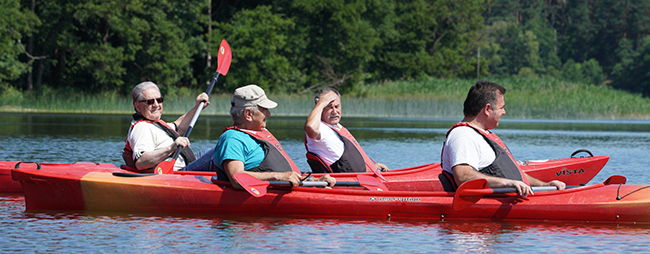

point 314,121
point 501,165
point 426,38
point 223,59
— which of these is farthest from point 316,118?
point 426,38

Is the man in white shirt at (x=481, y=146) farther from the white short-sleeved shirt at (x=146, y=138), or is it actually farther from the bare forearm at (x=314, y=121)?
the white short-sleeved shirt at (x=146, y=138)

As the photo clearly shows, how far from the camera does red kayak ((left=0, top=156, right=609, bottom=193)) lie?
25.4 feet

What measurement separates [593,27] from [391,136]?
200 ft

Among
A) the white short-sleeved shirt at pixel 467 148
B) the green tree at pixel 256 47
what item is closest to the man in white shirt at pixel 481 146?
the white short-sleeved shirt at pixel 467 148

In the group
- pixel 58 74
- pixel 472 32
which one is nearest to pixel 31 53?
pixel 58 74

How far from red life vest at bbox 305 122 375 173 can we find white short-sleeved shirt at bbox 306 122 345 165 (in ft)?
0.10

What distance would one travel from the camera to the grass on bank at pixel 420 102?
28.6m

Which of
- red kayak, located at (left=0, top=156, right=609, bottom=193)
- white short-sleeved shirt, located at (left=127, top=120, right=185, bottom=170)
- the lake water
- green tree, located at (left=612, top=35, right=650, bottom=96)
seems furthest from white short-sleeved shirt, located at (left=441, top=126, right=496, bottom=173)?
green tree, located at (left=612, top=35, right=650, bottom=96)

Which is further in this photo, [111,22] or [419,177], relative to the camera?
[111,22]

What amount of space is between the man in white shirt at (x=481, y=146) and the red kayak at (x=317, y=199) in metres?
0.11

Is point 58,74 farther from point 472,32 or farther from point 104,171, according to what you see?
point 104,171

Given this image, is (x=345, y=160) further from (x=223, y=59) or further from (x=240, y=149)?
(x=223, y=59)

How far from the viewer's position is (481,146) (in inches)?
226

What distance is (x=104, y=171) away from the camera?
750 cm
